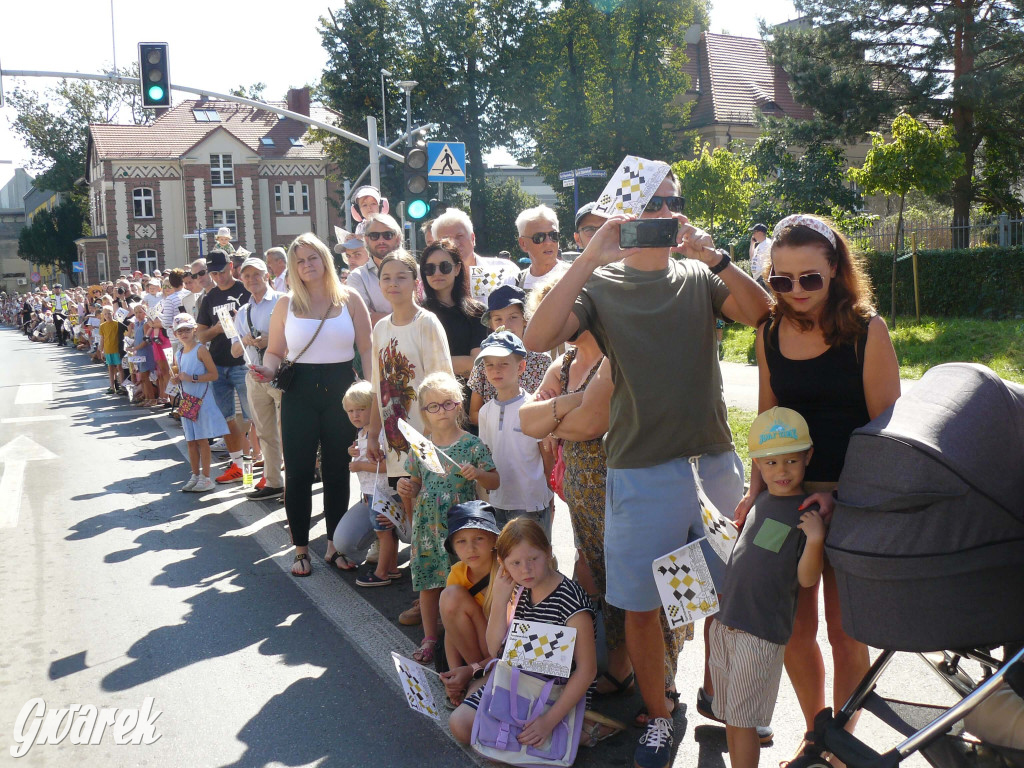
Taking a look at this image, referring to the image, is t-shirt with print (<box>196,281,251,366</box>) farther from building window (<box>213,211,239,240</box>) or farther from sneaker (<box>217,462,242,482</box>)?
building window (<box>213,211,239,240</box>)

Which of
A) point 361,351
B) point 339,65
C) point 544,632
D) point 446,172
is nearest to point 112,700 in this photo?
point 544,632

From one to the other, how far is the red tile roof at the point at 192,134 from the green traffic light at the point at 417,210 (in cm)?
5249

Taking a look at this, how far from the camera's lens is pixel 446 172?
13414 mm

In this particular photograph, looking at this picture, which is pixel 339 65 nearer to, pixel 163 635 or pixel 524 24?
pixel 524 24

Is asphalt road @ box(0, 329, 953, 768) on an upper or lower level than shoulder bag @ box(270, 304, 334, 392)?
lower

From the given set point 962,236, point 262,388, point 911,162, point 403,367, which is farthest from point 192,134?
point 403,367

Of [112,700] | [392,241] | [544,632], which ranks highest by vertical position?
[392,241]

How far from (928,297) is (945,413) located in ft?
56.9

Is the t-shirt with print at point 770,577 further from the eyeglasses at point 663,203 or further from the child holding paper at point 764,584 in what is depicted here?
the eyeglasses at point 663,203

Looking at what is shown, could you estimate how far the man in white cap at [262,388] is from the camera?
826 cm

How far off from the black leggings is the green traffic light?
20.5 feet

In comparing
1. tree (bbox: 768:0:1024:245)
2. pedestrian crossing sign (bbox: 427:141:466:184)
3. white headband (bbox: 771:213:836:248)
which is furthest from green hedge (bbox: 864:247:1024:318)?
white headband (bbox: 771:213:836:248)

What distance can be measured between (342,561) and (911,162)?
13.4m

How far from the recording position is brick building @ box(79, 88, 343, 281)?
2505 inches
